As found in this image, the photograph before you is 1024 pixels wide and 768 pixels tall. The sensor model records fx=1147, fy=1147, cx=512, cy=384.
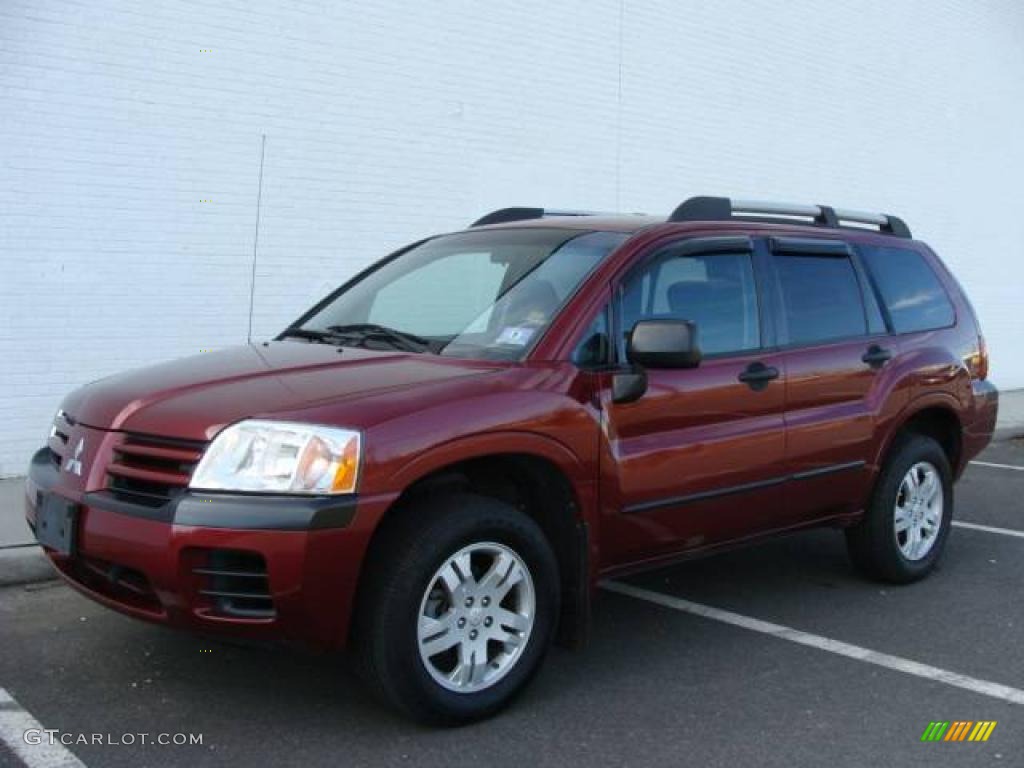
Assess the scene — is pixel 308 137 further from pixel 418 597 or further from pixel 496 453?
pixel 418 597

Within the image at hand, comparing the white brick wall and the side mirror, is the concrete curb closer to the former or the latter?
the white brick wall

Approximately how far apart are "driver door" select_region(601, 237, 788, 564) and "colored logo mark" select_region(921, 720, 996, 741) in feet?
3.85

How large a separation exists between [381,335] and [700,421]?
1.34 metres

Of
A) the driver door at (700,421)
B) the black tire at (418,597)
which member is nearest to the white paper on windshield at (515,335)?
the driver door at (700,421)

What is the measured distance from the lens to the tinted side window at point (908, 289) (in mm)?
5922

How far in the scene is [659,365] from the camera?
4406 millimetres

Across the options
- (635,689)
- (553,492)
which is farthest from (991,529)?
(553,492)

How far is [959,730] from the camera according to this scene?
4.00 metres

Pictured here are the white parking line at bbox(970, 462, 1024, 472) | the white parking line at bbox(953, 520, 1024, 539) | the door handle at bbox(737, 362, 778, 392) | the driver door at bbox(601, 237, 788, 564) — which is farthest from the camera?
the white parking line at bbox(970, 462, 1024, 472)

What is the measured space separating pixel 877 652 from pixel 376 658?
230cm

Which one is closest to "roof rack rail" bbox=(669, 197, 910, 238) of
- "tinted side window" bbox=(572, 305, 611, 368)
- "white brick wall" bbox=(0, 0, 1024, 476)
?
"tinted side window" bbox=(572, 305, 611, 368)

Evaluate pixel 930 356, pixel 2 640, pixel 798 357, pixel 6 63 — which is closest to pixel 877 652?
pixel 798 357

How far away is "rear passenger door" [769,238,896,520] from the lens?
518 cm

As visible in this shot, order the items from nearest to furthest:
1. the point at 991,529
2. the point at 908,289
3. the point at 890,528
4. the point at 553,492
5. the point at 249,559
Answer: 1. the point at 249,559
2. the point at 553,492
3. the point at 890,528
4. the point at 908,289
5. the point at 991,529
